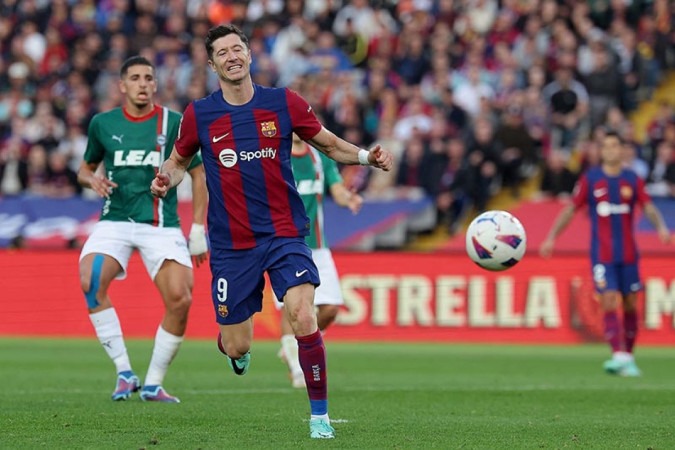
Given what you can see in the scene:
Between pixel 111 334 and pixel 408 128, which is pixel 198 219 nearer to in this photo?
pixel 111 334

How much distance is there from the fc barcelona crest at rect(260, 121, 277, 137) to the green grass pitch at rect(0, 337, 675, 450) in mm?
1958

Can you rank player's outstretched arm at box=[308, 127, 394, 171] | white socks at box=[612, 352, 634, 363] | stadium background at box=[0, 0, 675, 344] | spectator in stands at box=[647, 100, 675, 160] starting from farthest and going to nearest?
1. spectator in stands at box=[647, 100, 675, 160]
2. stadium background at box=[0, 0, 675, 344]
3. white socks at box=[612, 352, 634, 363]
4. player's outstretched arm at box=[308, 127, 394, 171]

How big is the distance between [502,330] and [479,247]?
9.81 meters

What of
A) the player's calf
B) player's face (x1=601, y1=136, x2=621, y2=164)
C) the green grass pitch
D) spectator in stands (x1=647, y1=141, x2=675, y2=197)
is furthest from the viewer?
spectator in stands (x1=647, y1=141, x2=675, y2=197)

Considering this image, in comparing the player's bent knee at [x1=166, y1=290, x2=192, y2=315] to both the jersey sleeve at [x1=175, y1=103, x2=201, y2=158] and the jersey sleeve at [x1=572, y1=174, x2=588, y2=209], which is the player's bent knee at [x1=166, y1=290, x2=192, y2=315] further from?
the jersey sleeve at [x1=572, y1=174, x2=588, y2=209]

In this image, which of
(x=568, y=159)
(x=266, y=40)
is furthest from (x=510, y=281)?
(x=266, y=40)

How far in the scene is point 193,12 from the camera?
94.1 ft

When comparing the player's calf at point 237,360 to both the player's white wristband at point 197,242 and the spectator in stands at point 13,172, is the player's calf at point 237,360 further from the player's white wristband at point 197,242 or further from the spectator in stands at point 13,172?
the spectator in stands at point 13,172

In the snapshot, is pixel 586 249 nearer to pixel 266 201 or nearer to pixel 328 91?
pixel 328 91

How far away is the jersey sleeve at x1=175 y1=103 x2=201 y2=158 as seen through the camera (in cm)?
916

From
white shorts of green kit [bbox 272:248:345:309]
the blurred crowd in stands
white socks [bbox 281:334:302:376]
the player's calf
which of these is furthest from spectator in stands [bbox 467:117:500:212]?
the player's calf

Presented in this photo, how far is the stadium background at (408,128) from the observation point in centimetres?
2091

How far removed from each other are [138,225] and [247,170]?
8.64 feet

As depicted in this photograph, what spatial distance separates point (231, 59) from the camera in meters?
9.02
